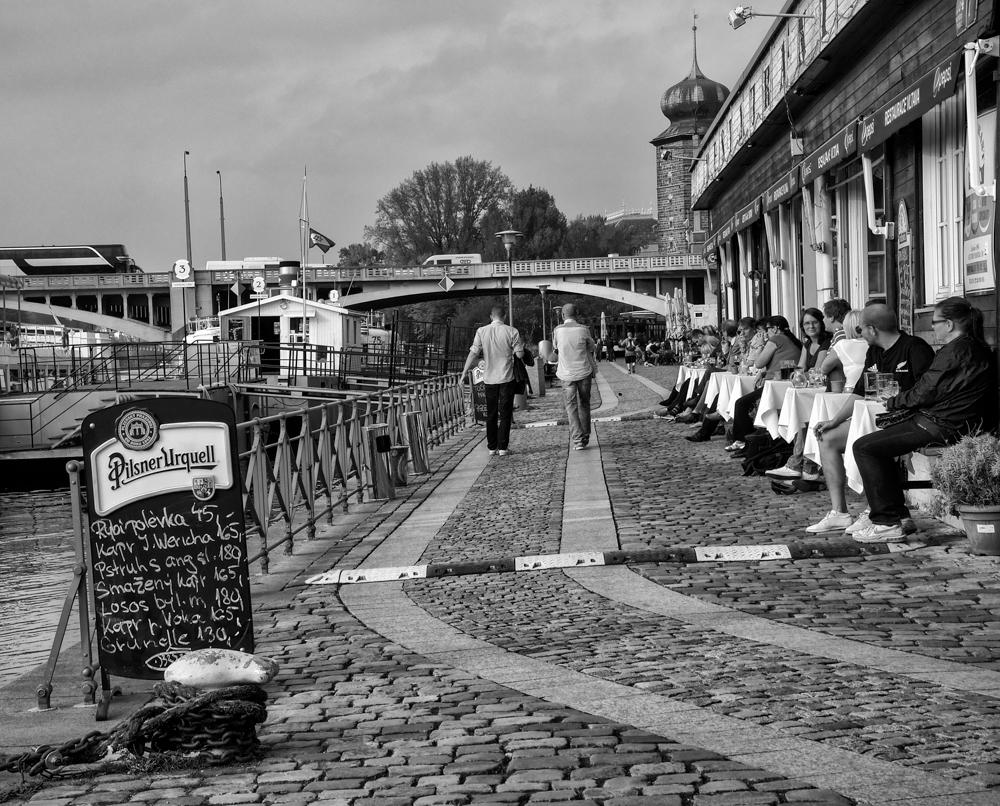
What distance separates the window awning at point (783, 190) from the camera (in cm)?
1816

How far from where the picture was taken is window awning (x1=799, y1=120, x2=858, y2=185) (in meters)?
13.5

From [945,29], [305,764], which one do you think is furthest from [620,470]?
[305,764]

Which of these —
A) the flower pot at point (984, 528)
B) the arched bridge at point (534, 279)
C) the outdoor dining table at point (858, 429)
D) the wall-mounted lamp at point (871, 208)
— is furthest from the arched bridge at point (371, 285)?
the flower pot at point (984, 528)

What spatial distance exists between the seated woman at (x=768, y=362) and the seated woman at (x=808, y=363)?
8.4 inches

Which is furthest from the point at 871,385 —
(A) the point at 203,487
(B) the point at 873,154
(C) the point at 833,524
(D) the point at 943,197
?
(B) the point at 873,154

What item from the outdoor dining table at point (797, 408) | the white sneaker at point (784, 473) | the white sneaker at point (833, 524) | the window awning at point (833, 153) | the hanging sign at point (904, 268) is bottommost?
the white sneaker at point (833, 524)

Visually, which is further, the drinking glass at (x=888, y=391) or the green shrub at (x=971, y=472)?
the drinking glass at (x=888, y=391)

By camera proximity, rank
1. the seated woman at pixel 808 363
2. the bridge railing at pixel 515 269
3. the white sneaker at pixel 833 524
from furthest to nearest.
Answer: the bridge railing at pixel 515 269 < the seated woman at pixel 808 363 < the white sneaker at pixel 833 524

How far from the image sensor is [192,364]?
4197 centimetres

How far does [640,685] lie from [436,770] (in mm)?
1168

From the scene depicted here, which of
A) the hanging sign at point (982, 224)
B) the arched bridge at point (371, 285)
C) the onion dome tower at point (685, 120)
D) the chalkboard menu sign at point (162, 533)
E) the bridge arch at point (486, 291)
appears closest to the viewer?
the chalkboard menu sign at point (162, 533)

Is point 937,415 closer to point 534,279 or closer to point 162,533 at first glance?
point 162,533

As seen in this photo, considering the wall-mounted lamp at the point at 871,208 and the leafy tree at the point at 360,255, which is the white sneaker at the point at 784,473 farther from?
the leafy tree at the point at 360,255

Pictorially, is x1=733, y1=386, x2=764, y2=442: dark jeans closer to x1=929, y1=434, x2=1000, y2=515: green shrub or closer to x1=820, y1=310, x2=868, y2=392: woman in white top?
x1=820, y1=310, x2=868, y2=392: woman in white top
